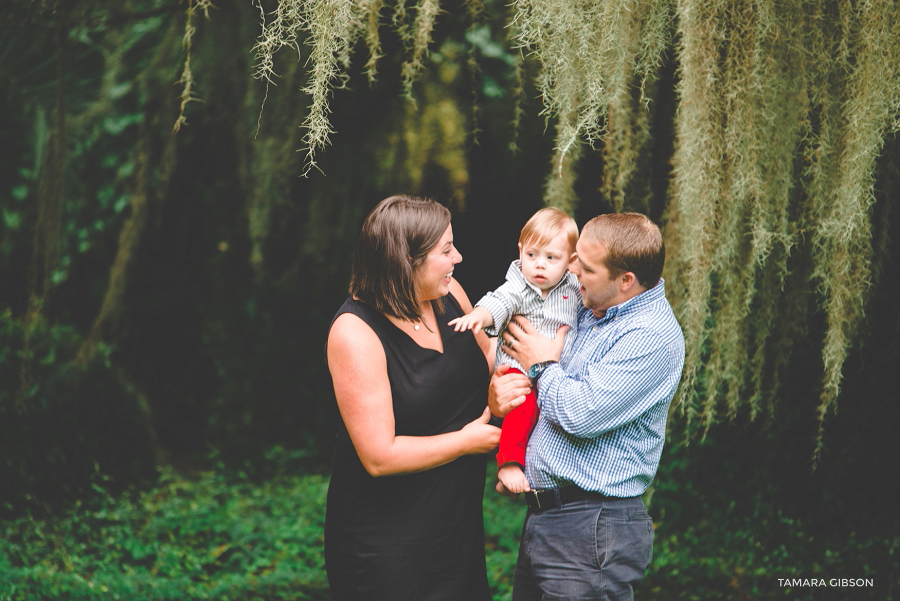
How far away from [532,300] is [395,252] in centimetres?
38

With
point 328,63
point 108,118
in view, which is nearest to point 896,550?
point 328,63

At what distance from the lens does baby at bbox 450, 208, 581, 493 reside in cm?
159

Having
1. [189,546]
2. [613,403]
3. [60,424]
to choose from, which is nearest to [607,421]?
[613,403]

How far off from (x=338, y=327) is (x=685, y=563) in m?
2.53

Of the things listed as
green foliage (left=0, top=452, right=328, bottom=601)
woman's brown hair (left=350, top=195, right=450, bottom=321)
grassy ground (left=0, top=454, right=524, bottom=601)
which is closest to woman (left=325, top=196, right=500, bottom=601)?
woman's brown hair (left=350, top=195, right=450, bottom=321)

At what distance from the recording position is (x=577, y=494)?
1.51 m

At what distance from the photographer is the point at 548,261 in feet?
5.52

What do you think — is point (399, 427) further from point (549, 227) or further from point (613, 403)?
point (549, 227)

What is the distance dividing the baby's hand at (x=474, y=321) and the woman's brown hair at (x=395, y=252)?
0.13m

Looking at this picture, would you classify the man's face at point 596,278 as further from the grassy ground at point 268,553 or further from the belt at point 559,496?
the grassy ground at point 268,553

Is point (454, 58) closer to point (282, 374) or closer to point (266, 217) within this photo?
point (266, 217)

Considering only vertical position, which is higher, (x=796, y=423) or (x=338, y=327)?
(x=338, y=327)

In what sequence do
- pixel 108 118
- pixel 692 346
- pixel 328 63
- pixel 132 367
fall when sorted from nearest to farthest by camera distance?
pixel 328 63 → pixel 692 346 → pixel 108 118 → pixel 132 367

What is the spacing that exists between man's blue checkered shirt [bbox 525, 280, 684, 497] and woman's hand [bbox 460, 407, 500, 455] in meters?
0.08
